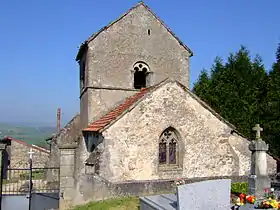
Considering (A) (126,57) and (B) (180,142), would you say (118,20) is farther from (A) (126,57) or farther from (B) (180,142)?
(B) (180,142)

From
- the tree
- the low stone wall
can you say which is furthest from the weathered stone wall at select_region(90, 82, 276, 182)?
the tree

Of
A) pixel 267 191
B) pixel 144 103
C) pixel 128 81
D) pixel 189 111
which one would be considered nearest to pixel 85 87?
pixel 128 81

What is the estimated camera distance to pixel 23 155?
3581 centimetres

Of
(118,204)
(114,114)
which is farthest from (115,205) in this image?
(114,114)

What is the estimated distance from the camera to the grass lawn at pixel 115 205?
12.7 metres

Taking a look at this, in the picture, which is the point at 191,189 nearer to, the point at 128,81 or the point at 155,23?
the point at 128,81

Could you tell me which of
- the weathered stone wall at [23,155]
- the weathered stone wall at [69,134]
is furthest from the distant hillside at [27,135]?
the weathered stone wall at [69,134]

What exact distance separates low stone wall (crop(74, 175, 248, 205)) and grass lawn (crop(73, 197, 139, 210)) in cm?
34

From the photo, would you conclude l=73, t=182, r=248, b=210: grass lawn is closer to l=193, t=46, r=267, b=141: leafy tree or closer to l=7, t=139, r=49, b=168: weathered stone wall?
l=193, t=46, r=267, b=141: leafy tree

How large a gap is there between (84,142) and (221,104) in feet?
46.1

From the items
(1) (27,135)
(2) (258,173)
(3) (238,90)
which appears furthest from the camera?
(1) (27,135)

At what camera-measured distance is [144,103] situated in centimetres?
1647

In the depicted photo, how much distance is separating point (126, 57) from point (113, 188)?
7842 millimetres

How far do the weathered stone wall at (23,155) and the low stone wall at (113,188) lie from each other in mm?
21315
